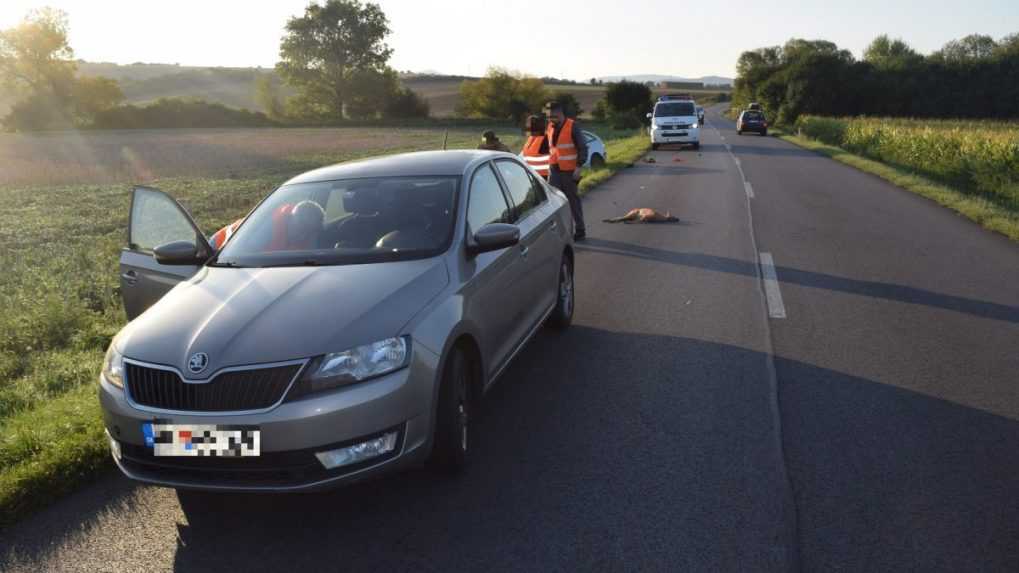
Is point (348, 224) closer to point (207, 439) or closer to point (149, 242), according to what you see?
point (149, 242)

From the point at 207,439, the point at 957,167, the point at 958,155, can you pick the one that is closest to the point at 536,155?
the point at 207,439

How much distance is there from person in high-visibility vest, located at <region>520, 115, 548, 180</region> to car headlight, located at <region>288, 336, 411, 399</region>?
332 inches

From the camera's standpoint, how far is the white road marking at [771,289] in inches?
296

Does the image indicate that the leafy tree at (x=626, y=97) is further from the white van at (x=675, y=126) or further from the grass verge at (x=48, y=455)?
the grass verge at (x=48, y=455)

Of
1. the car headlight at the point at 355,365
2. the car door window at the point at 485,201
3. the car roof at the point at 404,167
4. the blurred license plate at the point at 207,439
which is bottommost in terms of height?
the blurred license plate at the point at 207,439

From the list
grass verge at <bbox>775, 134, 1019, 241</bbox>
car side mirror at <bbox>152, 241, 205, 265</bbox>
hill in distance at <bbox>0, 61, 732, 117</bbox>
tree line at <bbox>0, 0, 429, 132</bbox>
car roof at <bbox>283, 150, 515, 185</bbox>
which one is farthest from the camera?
hill in distance at <bbox>0, 61, 732, 117</bbox>

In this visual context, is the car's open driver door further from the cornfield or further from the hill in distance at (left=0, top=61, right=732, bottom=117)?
the hill in distance at (left=0, top=61, right=732, bottom=117)

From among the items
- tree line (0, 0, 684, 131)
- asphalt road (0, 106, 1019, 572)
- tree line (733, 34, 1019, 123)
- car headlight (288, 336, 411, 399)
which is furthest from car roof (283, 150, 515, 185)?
tree line (733, 34, 1019, 123)

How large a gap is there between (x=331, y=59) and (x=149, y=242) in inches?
3220

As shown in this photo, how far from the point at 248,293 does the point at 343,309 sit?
62 cm

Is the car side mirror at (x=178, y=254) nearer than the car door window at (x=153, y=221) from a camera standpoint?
Yes

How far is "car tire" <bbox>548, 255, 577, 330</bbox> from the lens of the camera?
678 cm

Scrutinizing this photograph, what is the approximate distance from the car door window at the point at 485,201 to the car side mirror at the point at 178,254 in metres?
1.65

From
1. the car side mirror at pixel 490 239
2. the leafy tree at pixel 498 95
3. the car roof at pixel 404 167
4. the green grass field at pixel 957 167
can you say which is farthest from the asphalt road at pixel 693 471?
the leafy tree at pixel 498 95
